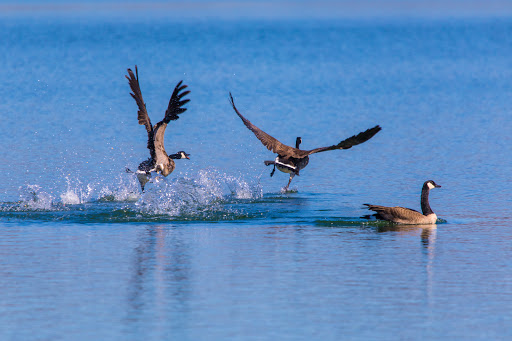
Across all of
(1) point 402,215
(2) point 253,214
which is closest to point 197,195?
(2) point 253,214

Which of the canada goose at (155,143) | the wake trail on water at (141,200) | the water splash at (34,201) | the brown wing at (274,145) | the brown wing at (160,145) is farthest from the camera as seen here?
the brown wing at (274,145)

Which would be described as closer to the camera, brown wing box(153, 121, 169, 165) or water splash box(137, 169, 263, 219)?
water splash box(137, 169, 263, 219)

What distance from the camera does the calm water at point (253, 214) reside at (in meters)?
10.8

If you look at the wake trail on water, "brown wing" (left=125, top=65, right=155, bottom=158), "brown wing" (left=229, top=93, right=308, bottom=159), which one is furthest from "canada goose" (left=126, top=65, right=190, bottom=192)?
"brown wing" (left=229, top=93, right=308, bottom=159)

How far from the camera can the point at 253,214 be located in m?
17.4

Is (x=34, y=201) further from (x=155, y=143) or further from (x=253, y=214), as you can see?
(x=253, y=214)

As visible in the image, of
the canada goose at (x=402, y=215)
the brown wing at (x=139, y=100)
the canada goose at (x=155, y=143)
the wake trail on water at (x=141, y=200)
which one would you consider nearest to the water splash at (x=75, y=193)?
the wake trail on water at (x=141, y=200)

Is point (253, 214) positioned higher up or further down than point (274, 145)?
further down

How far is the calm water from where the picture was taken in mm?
10805

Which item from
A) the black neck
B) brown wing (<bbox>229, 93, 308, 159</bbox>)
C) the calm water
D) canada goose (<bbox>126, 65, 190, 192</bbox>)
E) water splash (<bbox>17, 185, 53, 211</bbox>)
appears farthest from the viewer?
brown wing (<bbox>229, 93, 308, 159</bbox>)

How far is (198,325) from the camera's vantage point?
1038cm

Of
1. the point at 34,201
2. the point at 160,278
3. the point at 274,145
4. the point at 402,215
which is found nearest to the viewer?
the point at 160,278

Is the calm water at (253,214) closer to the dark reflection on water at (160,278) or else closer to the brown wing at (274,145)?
the dark reflection on water at (160,278)

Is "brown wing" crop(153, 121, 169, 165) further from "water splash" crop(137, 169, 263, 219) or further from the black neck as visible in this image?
the black neck
